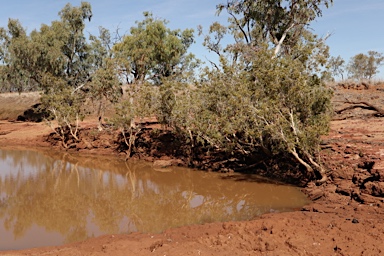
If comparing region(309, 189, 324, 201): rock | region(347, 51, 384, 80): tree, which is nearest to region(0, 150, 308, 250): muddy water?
region(309, 189, 324, 201): rock

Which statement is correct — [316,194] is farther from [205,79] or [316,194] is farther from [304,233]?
[205,79]

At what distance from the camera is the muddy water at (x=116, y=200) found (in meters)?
8.43

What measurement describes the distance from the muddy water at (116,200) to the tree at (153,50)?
6.49 m

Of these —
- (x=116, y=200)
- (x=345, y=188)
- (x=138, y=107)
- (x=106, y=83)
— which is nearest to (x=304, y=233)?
(x=345, y=188)

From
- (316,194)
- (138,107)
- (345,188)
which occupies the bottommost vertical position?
(316,194)

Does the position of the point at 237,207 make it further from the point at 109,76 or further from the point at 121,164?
the point at 109,76

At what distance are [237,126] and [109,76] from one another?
9831 millimetres

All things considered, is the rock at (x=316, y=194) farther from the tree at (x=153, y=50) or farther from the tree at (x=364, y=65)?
the tree at (x=364, y=65)

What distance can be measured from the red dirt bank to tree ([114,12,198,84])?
12511 mm

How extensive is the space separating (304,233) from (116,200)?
6.08m

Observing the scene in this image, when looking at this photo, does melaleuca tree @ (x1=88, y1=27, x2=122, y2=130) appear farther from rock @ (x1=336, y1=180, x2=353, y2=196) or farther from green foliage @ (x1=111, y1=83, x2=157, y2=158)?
rock @ (x1=336, y1=180, x2=353, y2=196)

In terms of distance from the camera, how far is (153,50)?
20.3 metres

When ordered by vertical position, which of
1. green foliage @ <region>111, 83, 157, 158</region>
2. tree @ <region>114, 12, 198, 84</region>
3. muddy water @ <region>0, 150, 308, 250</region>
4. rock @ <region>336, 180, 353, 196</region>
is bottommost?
muddy water @ <region>0, 150, 308, 250</region>

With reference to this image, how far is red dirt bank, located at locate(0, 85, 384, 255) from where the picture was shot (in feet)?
21.2
